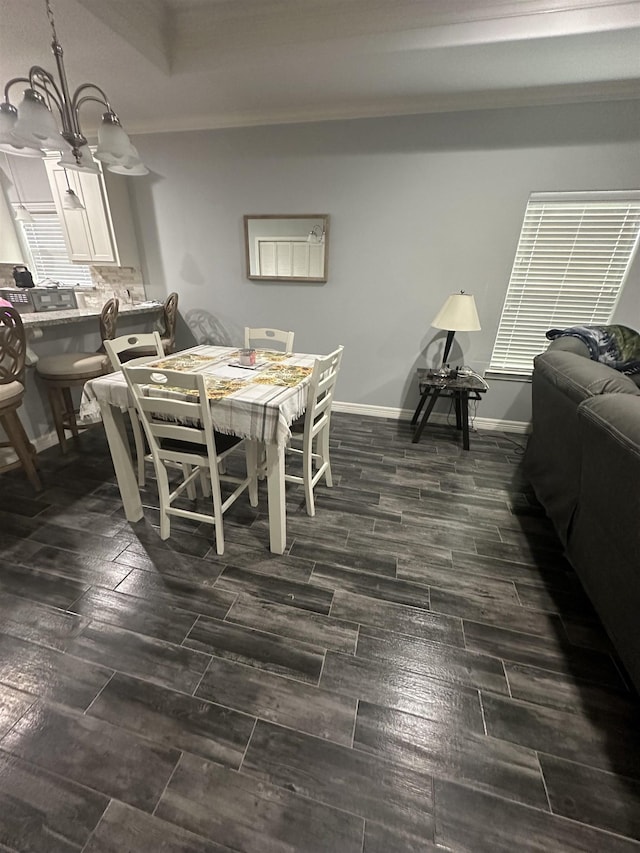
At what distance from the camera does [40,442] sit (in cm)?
266

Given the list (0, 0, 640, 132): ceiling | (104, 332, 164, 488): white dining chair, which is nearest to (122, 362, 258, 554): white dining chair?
(104, 332, 164, 488): white dining chair

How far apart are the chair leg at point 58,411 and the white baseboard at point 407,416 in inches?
94.4

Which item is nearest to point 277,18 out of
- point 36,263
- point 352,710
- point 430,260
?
point 430,260

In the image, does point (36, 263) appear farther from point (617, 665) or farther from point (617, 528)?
point (617, 665)

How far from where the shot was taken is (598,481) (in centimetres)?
134

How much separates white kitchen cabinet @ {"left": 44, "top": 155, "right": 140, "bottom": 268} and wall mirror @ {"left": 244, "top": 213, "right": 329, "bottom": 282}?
129 centimetres

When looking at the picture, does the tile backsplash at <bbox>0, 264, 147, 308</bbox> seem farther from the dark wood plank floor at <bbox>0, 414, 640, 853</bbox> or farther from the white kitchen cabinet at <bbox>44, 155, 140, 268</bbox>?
the dark wood plank floor at <bbox>0, 414, 640, 853</bbox>

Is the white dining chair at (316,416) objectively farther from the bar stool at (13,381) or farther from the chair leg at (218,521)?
the bar stool at (13,381)

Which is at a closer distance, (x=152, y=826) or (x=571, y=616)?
(x=152, y=826)

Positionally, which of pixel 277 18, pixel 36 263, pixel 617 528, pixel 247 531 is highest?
pixel 277 18

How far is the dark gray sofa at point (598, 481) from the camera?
3.71ft

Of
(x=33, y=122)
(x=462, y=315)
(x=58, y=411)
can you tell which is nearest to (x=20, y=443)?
(x=58, y=411)

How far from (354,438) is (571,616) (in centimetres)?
190

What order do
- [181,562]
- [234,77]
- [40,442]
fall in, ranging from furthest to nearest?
[40,442] → [234,77] → [181,562]
